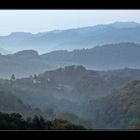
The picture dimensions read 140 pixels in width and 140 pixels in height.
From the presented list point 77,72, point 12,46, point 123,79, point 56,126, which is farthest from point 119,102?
point 12,46

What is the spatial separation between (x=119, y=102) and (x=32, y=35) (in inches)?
35.0

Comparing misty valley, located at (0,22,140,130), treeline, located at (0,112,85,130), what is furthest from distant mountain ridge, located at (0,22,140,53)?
treeline, located at (0,112,85,130)

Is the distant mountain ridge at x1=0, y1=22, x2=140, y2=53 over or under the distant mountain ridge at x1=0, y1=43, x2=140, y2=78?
over

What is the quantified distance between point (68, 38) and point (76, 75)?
1.00 ft

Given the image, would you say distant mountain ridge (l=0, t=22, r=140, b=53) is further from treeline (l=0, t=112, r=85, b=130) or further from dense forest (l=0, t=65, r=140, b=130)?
treeline (l=0, t=112, r=85, b=130)

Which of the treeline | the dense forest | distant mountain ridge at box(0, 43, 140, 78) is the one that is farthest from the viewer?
distant mountain ridge at box(0, 43, 140, 78)

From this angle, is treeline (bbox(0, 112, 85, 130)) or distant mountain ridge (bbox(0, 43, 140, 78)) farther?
distant mountain ridge (bbox(0, 43, 140, 78))

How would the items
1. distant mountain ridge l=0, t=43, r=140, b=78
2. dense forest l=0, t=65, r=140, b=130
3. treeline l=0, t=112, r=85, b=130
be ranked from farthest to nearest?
distant mountain ridge l=0, t=43, r=140, b=78
dense forest l=0, t=65, r=140, b=130
treeline l=0, t=112, r=85, b=130

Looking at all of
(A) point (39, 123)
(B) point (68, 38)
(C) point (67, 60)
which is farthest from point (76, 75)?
(A) point (39, 123)

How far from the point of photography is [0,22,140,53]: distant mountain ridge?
255cm

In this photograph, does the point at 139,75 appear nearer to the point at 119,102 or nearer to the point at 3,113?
the point at 119,102

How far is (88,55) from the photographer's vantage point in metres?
2.57

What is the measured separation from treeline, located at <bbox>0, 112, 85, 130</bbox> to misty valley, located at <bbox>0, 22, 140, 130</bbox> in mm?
87
